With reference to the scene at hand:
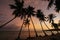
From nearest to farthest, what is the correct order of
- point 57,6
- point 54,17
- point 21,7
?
point 57,6 < point 21,7 < point 54,17

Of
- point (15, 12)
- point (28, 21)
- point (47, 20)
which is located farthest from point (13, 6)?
point (47, 20)

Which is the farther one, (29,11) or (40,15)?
(40,15)

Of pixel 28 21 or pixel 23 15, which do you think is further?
pixel 28 21

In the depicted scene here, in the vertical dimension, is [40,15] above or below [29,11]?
below

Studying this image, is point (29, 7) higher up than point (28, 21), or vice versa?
point (29, 7)

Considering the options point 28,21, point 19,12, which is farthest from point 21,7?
point 28,21

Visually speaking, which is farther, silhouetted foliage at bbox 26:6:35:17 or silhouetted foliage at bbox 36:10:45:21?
silhouetted foliage at bbox 36:10:45:21

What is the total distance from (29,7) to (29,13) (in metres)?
2.04

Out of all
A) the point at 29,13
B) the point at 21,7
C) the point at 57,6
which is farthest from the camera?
the point at 29,13

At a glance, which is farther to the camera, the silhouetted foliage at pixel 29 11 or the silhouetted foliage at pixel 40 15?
the silhouetted foliage at pixel 40 15

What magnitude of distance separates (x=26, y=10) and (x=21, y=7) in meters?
3.29

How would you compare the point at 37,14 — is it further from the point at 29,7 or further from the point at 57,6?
the point at 57,6

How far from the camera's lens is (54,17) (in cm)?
6925

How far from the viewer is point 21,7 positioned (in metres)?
57.8
